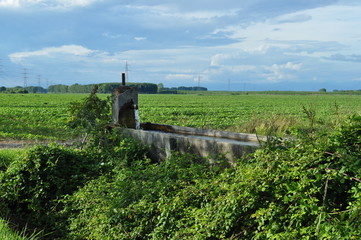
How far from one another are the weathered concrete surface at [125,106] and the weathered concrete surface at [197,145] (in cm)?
77

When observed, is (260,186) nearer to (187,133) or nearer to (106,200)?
(106,200)

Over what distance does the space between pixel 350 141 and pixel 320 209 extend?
4.47ft

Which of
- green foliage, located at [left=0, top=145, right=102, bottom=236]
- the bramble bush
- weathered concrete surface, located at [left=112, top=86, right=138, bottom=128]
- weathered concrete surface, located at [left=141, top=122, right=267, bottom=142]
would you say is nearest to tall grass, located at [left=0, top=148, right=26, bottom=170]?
green foliage, located at [left=0, top=145, right=102, bottom=236]

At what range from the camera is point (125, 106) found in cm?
1004

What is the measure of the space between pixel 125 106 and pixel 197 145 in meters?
3.51

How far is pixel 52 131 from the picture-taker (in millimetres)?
17547

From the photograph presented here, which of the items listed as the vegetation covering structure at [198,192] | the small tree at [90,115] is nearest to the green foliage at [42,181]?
the vegetation covering structure at [198,192]

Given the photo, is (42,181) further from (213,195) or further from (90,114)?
(213,195)

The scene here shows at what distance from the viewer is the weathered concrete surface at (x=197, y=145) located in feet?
20.7

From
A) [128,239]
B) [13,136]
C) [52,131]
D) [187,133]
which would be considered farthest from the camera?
[52,131]

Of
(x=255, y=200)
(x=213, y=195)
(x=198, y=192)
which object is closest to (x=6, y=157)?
(x=198, y=192)

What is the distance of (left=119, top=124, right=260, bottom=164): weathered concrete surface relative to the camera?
631cm

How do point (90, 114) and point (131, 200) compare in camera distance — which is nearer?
point (131, 200)

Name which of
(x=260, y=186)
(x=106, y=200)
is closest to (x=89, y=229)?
(x=106, y=200)
